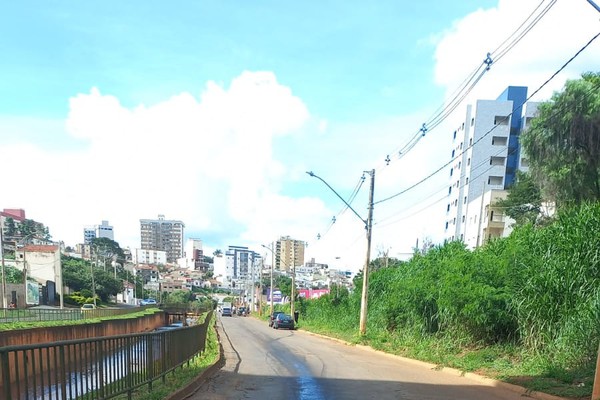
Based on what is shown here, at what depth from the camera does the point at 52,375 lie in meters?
5.10

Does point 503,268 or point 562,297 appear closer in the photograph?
point 562,297

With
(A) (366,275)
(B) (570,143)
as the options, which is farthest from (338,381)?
(B) (570,143)

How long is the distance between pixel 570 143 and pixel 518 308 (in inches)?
689

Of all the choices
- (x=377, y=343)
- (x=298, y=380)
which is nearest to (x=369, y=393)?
(x=298, y=380)

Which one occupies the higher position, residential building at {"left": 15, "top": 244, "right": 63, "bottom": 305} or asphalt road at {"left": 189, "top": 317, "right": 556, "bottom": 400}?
residential building at {"left": 15, "top": 244, "right": 63, "bottom": 305}

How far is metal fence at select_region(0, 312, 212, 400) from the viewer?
4559 mm

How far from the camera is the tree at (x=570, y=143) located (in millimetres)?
24609

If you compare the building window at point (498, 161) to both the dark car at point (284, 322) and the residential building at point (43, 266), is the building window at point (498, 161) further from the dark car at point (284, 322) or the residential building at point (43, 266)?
the residential building at point (43, 266)

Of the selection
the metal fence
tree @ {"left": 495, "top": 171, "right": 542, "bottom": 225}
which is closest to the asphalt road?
the metal fence

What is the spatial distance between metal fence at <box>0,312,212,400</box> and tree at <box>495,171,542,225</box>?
142ft

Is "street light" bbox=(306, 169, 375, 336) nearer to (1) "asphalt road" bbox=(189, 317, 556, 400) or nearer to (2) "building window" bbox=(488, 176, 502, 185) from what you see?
(1) "asphalt road" bbox=(189, 317, 556, 400)

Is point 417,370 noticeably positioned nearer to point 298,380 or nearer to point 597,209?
point 298,380

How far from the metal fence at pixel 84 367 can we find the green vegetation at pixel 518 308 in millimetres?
7668

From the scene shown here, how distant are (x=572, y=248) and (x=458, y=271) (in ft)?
15.6
